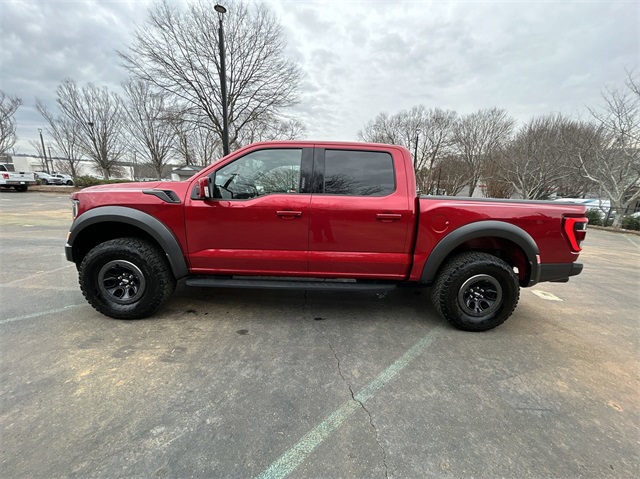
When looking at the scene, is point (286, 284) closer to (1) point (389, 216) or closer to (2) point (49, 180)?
(1) point (389, 216)

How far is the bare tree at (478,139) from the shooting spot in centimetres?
2872

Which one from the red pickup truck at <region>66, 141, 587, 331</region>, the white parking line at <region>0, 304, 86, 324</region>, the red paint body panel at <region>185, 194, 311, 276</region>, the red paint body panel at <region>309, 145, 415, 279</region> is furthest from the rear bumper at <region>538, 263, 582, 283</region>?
the white parking line at <region>0, 304, 86, 324</region>

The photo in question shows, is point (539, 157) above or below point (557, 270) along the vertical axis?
above

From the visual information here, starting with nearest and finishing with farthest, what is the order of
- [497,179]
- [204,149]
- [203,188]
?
[203,188] → [204,149] → [497,179]

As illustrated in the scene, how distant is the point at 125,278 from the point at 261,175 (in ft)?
6.13

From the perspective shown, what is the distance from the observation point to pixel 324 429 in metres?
1.89

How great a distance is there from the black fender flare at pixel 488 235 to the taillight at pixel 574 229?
14.1 inches

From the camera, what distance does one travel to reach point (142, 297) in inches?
125

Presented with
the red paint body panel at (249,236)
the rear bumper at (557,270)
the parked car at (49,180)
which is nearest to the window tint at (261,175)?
the red paint body panel at (249,236)

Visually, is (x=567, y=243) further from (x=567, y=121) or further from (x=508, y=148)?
(x=508, y=148)

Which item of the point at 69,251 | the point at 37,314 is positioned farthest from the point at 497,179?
the point at 37,314

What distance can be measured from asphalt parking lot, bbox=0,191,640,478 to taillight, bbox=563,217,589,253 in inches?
41.5

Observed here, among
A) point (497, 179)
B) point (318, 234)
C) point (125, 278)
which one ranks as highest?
point (497, 179)

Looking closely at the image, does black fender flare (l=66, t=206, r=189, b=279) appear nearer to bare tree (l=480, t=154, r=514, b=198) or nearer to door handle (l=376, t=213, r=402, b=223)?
door handle (l=376, t=213, r=402, b=223)
